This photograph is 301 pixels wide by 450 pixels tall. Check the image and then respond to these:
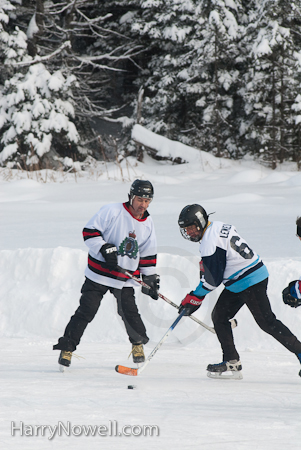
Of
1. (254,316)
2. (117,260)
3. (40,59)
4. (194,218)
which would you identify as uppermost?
(40,59)

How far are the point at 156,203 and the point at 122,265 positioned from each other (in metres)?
6.74

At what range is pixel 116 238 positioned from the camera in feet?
14.1

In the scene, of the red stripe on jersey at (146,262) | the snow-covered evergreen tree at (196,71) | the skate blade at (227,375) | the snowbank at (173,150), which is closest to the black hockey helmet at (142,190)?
the red stripe on jersey at (146,262)

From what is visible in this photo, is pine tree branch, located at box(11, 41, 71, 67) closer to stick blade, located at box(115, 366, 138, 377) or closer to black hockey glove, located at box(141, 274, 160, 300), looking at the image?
black hockey glove, located at box(141, 274, 160, 300)

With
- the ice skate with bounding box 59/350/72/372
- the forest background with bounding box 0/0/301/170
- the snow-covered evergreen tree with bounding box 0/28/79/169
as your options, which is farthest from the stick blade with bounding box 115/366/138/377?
the snow-covered evergreen tree with bounding box 0/28/79/169

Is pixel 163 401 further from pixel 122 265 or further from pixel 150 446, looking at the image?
pixel 122 265

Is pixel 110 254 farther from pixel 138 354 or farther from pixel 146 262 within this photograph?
pixel 138 354

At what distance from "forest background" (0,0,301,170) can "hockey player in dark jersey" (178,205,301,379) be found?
12.2 m

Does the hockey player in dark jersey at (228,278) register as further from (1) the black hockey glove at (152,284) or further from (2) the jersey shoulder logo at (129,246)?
(2) the jersey shoulder logo at (129,246)

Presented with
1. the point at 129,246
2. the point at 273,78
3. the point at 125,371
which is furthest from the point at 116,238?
the point at 273,78

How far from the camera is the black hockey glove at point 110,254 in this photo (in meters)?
4.10

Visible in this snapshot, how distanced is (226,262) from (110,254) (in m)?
0.96

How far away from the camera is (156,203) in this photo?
11.0 metres

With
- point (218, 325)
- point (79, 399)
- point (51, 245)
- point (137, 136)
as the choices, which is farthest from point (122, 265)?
point (137, 136)
